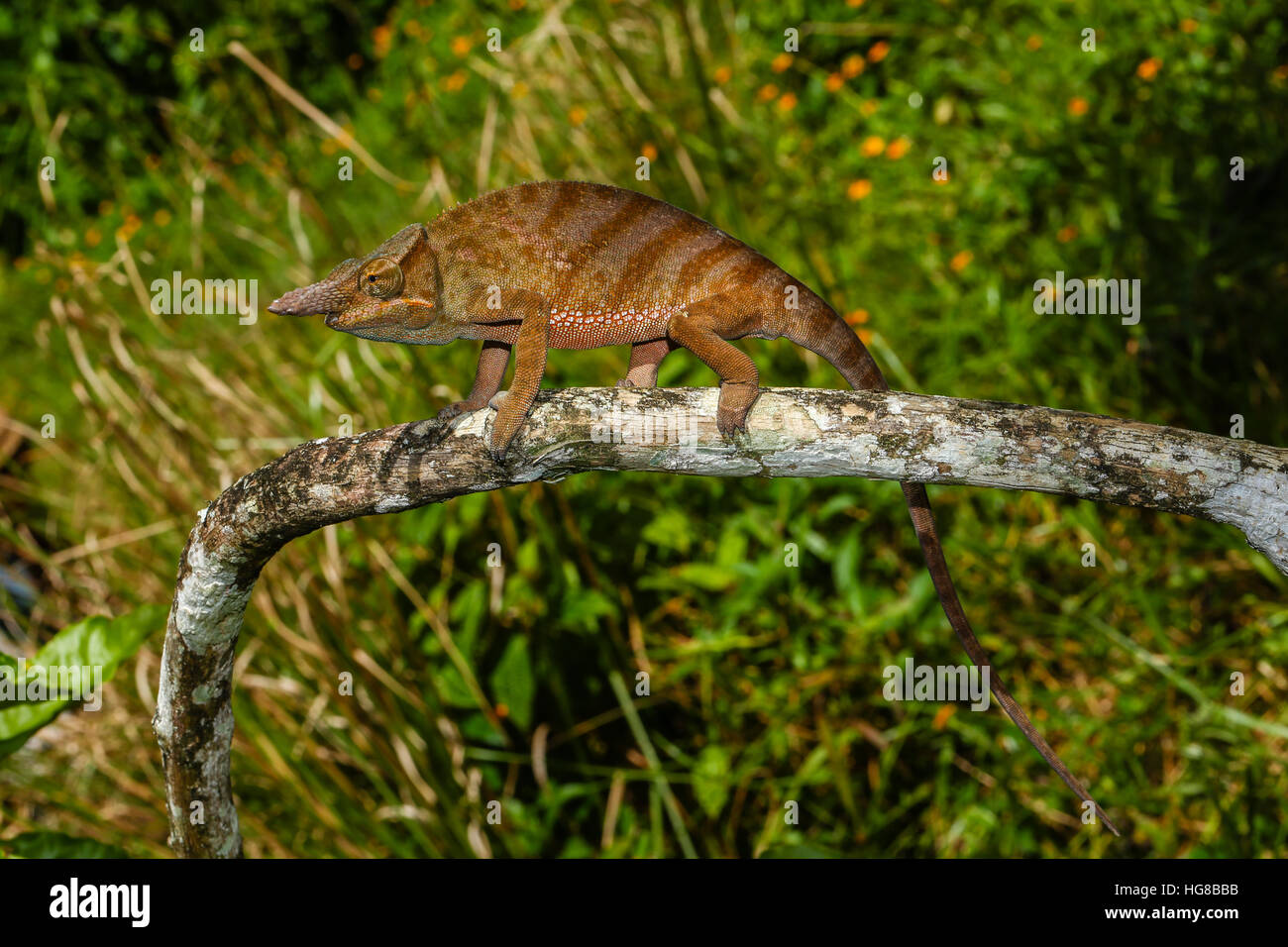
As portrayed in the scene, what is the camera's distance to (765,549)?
3.04 m

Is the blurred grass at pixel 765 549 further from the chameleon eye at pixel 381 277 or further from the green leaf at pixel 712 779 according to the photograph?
the chameleon eye at pixel 381 277

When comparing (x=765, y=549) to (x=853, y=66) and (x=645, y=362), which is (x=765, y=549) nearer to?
(x=645, y=362)

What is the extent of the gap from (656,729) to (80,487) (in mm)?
2166

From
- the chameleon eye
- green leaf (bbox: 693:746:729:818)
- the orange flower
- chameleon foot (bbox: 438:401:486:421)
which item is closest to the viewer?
the chameleon eye

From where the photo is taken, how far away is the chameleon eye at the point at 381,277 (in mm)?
1163

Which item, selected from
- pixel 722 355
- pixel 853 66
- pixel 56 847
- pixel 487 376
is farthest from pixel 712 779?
pixel 853 66

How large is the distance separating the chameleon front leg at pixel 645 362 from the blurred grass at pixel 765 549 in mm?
1226

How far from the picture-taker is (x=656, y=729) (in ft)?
10.00

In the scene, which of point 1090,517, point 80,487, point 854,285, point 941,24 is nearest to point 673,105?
point 854,285

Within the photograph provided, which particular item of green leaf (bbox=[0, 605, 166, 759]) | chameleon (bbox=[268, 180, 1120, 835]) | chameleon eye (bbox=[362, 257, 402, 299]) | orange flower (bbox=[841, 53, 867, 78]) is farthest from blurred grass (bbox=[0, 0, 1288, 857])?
chameleon eye (bbox=[362, 257, 402, 299])

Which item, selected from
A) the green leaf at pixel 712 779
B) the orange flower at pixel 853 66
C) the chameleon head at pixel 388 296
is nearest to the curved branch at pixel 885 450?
the chameleon head at pixel 388 296

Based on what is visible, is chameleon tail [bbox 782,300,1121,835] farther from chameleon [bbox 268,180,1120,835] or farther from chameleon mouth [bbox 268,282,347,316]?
chameleon mouth [bbox 268,282,347,316]

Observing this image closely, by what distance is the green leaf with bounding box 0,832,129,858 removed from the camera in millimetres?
1690

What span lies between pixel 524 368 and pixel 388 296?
6.6 inches
